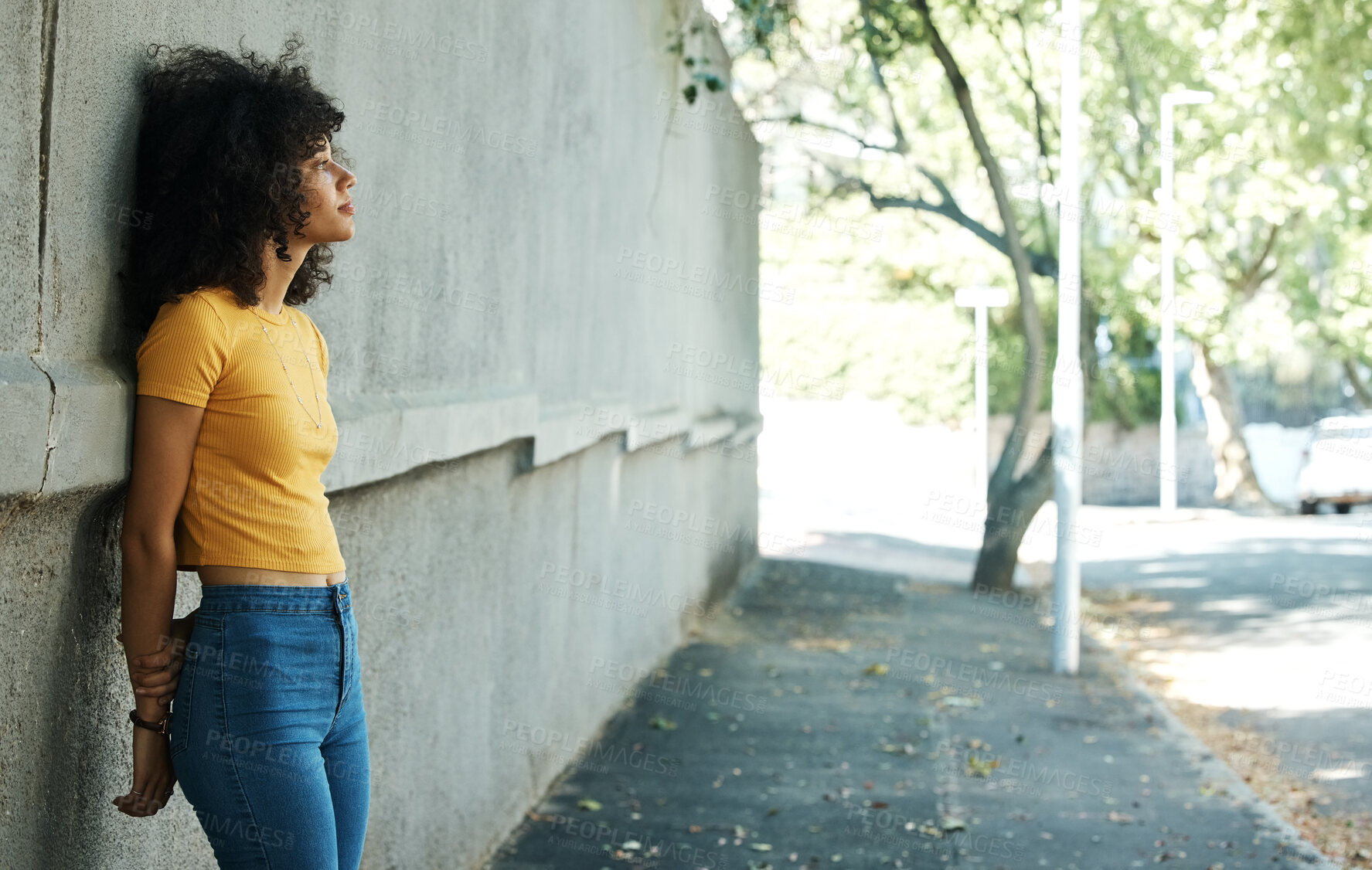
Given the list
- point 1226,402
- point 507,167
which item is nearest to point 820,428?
point 1226,402

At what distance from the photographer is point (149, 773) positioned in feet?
6.80

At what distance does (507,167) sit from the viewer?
4.73 metres

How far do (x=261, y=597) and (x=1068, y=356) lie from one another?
25.8 ft

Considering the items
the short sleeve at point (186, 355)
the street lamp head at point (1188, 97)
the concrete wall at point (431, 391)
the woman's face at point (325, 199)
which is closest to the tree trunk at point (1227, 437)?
→ the street lamp head at point (1188, 97)

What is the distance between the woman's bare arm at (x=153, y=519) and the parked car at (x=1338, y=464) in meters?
24.0

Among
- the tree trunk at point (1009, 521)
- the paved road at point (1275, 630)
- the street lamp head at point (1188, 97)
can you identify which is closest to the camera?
the paved road at point (1275, 630)

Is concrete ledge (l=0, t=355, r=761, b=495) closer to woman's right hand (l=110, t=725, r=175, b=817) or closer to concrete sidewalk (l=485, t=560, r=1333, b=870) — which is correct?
woman's right hand (l=110, t=725, r=175, b=817)

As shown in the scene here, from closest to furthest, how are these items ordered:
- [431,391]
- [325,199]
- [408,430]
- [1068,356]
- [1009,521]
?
[325,199] < [408,430] < [431,391] < [1068,356] < [1009,521]

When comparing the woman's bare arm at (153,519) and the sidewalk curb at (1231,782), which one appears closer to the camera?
the woman's bare arm at (153,519)

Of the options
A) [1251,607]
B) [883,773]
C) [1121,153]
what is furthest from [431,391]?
[1121,153]

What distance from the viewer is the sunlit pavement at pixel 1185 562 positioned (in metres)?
8.25

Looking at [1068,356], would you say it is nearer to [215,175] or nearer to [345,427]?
[345,427]

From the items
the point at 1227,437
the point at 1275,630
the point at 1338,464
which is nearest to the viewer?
the point at 1275,630

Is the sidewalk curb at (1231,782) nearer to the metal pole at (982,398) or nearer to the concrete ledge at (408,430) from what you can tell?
the concrete ledge at (408,430)
